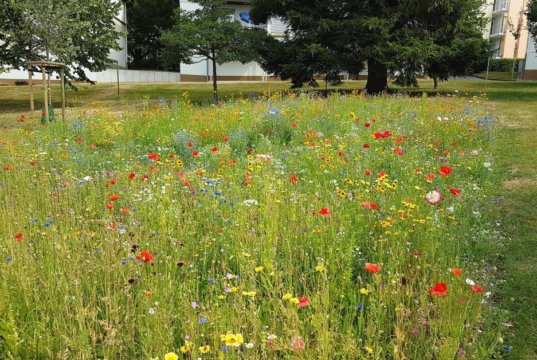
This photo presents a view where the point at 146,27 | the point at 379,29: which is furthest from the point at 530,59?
the point at 146,27

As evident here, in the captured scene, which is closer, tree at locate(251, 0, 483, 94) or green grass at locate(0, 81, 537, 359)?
green grass at locate(0, 81, 537, 359)

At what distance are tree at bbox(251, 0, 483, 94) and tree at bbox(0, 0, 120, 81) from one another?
7575 millimetres

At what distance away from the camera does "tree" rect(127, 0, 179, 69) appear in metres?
45.3

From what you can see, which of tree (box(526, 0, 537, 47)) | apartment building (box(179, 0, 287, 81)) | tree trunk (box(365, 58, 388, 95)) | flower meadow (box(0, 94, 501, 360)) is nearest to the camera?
flower meadow (box(0, 94, 501, 360))

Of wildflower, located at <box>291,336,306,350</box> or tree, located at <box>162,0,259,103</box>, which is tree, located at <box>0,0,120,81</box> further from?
wildflower, located at <box>291,336,306,350</box>

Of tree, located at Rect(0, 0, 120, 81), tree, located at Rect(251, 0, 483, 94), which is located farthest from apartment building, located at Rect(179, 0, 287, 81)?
tree, located at Rect(251, 0, 483, 94)

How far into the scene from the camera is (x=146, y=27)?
154 ft

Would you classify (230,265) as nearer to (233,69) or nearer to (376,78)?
(376,78)

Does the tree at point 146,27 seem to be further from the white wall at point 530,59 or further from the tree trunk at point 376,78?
the white wall at point 530,59

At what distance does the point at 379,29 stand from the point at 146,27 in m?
35.3

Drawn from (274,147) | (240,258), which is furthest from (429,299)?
(274,147)

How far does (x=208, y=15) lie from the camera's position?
1842 centimetres

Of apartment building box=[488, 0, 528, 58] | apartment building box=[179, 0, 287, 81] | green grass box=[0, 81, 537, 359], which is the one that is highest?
apartment building box=[488, 0, 528, 58]

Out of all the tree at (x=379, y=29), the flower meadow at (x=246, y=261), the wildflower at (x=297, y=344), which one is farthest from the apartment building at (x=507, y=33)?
the wildflower at (x=297, y=344)
